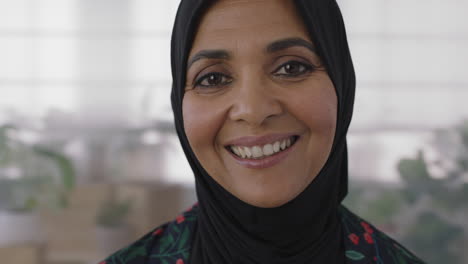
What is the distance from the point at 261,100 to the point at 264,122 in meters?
0.04

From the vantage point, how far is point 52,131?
1.75 metres

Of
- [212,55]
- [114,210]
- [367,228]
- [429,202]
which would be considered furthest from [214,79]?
[429,202]

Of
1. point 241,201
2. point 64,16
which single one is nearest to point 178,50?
point 241,201

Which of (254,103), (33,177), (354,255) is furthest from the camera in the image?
(33,177)

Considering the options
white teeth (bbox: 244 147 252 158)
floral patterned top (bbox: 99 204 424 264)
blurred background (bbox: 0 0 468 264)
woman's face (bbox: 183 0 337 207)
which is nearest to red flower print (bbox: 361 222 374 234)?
floral patterned top (bbox: 99 204 424 264)

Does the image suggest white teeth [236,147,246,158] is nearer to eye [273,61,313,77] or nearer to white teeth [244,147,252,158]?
white teeth [244,147,252,158]

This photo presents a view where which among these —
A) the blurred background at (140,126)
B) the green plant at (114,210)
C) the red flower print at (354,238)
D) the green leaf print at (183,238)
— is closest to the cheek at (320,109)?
the red flower print at (354,238)

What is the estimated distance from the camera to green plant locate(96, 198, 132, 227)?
5.90 ft

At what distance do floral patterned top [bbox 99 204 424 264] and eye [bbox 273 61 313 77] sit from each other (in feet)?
1.14

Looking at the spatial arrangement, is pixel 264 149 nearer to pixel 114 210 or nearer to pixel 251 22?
pixel 251 22

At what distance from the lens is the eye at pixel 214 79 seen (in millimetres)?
827

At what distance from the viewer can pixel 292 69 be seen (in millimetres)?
815

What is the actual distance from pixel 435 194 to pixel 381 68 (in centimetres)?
50

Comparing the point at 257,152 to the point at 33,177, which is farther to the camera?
the point at 33,177
